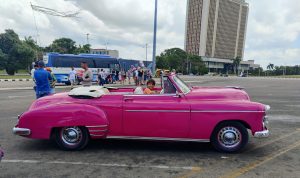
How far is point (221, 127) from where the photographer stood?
17.2 feet

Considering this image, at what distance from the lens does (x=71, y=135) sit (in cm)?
530

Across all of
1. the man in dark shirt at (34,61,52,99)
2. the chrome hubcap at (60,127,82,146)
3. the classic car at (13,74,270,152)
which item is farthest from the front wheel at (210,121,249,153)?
the man in dark shirt at (34,61,52,99)

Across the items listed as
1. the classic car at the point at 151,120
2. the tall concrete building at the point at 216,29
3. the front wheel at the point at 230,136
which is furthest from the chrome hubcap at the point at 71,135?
the tall concrete building at the point at 216,29

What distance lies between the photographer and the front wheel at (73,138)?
5.30m

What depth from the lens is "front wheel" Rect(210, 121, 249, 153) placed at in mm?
5227

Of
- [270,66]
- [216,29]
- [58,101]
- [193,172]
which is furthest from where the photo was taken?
[270,66]

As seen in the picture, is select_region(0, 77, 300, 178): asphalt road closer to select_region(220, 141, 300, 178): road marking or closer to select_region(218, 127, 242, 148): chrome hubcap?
select_region(220, 141, 300, 178): road marking

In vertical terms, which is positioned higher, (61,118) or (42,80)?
(42,80)

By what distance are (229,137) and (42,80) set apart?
5.03 metres

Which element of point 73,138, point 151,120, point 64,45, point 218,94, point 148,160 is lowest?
point 148,160

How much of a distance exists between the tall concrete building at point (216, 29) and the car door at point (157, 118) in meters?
143

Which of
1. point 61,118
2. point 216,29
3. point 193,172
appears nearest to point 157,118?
point 193,172

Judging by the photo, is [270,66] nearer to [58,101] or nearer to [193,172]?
[58,101]

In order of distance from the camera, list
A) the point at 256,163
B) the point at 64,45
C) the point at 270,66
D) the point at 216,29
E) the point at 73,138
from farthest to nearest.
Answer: the point at 270,66
the point at 216,29
the point at 64,45
the point at 73,138
the point at 256,163
